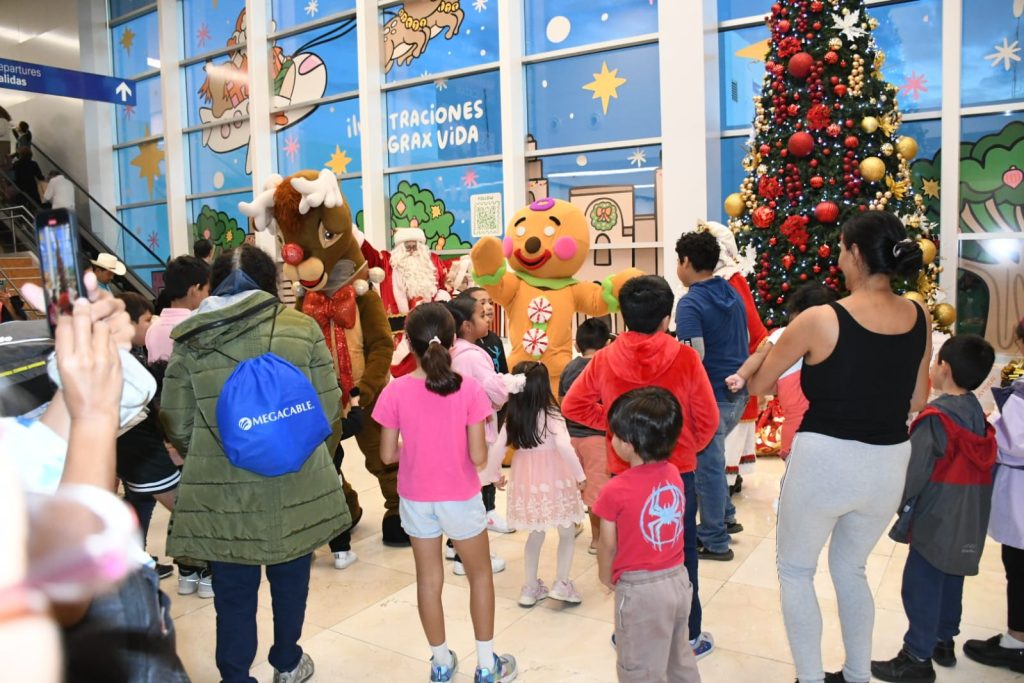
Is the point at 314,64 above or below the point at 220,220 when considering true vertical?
above

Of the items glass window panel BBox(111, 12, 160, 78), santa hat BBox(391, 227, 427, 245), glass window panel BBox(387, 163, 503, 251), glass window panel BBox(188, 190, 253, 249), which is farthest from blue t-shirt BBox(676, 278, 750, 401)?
glass window panel BBox(111, 12, 160, 78)

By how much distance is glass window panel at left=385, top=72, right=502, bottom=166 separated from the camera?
8.56 metres

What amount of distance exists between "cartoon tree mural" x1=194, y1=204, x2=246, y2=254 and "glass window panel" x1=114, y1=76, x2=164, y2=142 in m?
1.75

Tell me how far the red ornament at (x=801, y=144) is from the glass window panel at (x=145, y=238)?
32.5 feet

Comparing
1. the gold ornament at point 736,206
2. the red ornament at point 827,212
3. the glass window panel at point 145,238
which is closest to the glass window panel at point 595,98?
the gold ornament at point 736,206

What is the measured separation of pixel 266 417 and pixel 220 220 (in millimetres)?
10000

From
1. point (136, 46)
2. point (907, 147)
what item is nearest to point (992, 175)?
point (907, 147)

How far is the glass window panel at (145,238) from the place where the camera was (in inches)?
479

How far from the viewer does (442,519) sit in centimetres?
249

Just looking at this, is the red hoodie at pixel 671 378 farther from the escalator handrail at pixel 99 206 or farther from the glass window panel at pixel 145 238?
the glass window panel at pixel 145 238

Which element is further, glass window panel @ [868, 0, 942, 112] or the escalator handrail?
the escalator handrail

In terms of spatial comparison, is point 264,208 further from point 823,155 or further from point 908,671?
point 823,155

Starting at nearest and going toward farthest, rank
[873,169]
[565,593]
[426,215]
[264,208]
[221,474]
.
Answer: [221,474], [565,593], [264,208], [873,169], [426,215]

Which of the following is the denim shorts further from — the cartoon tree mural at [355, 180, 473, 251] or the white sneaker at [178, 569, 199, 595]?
the cartoon tree mural at [355, 180, 473, 251]
